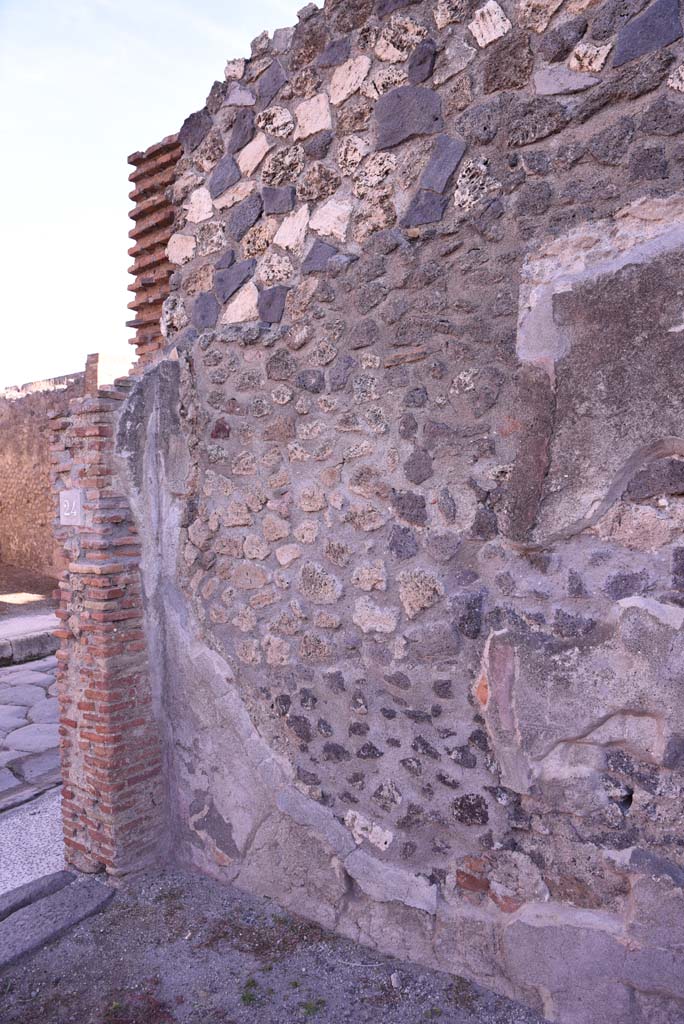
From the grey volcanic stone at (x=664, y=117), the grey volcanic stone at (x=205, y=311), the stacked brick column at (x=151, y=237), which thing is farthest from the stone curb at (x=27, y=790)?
the grey volcanic stone at (x=664, y=117)

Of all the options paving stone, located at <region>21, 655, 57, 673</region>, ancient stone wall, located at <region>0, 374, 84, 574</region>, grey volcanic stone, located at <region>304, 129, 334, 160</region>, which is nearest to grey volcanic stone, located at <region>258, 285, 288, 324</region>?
grey volcanic stone, located at <region>304, 129, 334, 160</region>

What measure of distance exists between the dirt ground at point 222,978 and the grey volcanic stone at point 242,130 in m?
2.93

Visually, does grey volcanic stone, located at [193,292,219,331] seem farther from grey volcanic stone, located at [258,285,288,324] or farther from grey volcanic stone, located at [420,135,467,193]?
grey volcanic stone, located at [420,135,467,193]

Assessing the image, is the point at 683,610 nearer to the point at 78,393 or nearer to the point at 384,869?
the point at 384,869

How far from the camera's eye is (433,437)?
2303mm

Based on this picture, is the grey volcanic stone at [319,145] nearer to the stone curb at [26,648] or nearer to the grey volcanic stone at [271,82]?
the grey volcanic stone at [271,82]

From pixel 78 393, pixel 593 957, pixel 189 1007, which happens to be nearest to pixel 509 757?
pixel 593 957

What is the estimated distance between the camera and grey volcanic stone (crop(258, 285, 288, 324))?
275cm

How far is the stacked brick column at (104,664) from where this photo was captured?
3.00 metres

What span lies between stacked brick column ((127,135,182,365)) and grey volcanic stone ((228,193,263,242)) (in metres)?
0.43

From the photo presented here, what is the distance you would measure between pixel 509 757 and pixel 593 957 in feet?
1.84

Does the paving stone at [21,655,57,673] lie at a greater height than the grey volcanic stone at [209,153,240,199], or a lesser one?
lesser

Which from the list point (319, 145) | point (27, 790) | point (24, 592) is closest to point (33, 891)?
point (27, 790)

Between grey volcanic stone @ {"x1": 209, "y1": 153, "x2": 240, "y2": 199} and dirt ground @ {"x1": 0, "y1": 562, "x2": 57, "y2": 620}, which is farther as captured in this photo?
dirt ground @ {"x1": 0, "y1": 562, "x2": 57, "y2": 620}
